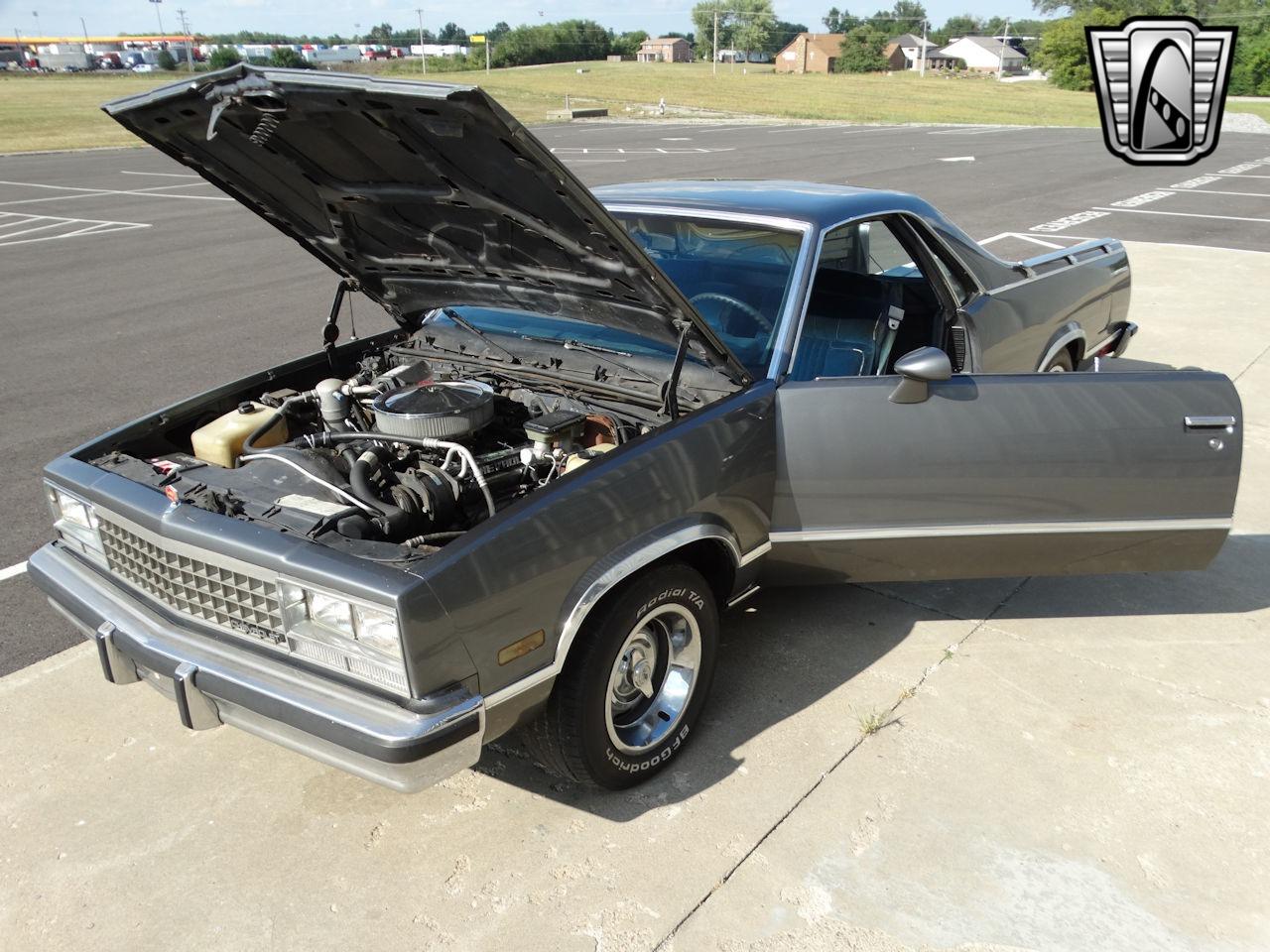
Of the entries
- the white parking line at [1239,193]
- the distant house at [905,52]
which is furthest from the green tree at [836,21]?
the white parking line at [1239,193]

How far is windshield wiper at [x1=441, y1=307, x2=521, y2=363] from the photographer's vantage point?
3.90 m

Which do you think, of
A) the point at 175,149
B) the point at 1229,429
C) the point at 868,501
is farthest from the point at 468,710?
the point at 1229,429

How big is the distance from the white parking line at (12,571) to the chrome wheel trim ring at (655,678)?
293 centimetres

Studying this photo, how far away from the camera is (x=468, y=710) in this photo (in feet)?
8.32

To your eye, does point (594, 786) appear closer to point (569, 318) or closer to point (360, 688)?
point (360, 688)

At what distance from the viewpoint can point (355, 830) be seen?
3.03 metres

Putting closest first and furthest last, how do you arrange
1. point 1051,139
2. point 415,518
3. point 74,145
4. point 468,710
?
point 468,710 → point 415,518 → point 74,145 → point 1051,139

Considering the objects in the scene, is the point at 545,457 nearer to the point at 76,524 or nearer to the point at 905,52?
the point at 76,524

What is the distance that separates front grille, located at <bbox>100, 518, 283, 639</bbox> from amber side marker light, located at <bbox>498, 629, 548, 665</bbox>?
0.59 metres

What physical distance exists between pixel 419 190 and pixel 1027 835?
8.84ft

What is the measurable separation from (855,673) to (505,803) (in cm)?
138

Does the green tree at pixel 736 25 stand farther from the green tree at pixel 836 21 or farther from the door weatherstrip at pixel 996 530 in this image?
the door weatherstrip at pixel 996 530

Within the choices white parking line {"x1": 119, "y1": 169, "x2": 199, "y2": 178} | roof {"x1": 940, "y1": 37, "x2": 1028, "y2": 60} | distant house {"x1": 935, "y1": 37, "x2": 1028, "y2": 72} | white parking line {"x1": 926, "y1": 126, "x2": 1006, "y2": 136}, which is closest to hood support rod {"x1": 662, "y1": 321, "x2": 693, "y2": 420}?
white parking line {"x1": 119, "y1": 169, "x2": 199, "y2": 178}

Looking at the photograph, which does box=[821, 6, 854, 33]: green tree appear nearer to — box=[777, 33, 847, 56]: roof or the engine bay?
box=[777, 33, 847, 56]: roof
